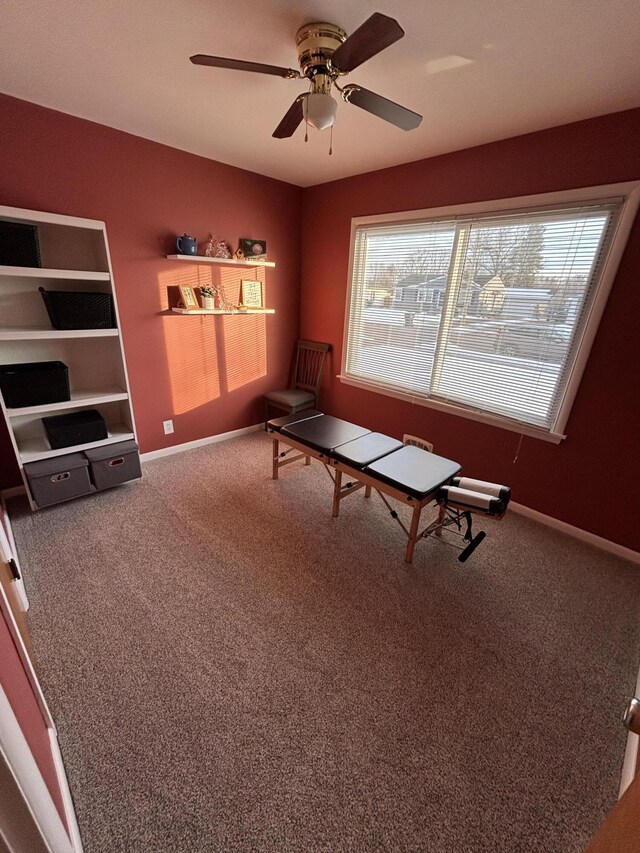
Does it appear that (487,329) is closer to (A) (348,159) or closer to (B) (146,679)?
(A) (348,159)

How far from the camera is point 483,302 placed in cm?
248

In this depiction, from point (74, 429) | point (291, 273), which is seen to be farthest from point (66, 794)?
point (291, 273)

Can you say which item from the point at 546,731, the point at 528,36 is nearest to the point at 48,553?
the point at 546,731

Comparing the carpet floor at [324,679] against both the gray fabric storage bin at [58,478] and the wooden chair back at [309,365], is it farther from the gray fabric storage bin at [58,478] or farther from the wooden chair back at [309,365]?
the wooden chair back at [309,365]

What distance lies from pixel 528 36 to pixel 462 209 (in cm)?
110

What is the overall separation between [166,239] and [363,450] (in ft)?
7.39

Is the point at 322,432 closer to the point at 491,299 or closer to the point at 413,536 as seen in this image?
the point at 413,536

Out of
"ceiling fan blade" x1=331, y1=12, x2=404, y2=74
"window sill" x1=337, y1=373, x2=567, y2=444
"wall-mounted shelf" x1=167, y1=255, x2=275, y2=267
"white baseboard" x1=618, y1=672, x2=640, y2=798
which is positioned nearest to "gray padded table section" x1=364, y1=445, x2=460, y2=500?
"window sill" x1=337, y1=373, x2=567, y2=444

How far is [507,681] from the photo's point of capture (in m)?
1.44

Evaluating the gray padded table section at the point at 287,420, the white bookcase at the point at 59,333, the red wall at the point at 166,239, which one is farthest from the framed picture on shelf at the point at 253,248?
the gray padded table section at the point at 287,420

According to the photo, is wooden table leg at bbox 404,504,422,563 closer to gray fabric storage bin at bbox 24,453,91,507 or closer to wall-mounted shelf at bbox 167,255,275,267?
gray fabric storage bin at bbox 24,453,91,507

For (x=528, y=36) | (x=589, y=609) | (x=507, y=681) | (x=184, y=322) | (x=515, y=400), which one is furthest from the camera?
(x=184, y=322)

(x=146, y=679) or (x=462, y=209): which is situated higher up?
(x=462, y=209)

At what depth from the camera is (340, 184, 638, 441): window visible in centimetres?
204
